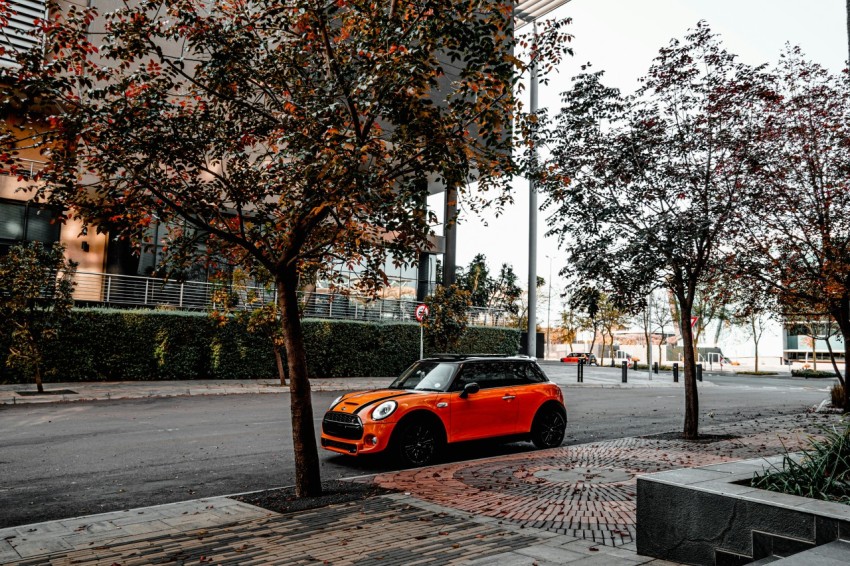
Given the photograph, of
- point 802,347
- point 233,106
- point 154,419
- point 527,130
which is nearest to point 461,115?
point 527,130

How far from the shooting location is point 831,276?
1455cm

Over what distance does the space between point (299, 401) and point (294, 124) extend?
3.31 metres

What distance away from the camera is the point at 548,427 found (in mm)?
11180

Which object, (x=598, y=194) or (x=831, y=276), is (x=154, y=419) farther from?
(x=831, y=276)

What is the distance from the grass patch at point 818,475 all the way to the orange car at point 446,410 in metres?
5.01

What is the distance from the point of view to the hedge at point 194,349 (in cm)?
2072

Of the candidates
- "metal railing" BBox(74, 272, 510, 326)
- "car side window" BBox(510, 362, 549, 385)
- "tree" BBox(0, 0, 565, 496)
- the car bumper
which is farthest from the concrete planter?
"metal railing" BBox(74, 272, 510, 326)

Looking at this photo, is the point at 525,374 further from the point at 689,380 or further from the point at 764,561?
the point at 764,561

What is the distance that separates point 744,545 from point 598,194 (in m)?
8.61

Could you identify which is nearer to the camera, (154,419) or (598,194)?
(598,194)

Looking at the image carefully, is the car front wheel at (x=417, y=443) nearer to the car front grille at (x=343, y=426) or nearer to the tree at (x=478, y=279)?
the car front grille at (x=343, y=426)

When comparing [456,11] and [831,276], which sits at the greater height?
[456,11]

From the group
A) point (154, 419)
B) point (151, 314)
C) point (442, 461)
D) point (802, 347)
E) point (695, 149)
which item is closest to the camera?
point (442, 461)

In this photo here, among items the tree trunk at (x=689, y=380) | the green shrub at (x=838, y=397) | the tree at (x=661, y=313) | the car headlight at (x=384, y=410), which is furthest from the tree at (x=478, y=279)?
the car headlight at (x=384, y=410)
